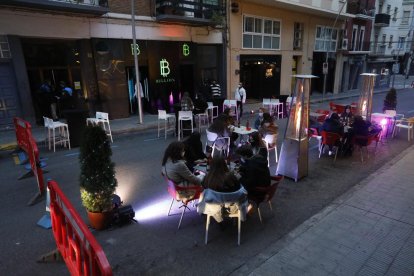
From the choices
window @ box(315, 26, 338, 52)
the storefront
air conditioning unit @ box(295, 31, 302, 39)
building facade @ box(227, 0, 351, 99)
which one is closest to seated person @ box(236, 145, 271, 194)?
the storefront

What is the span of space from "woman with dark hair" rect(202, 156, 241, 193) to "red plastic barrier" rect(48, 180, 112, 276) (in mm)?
1970

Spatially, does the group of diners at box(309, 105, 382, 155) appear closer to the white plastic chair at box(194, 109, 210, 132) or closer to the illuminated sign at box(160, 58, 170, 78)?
the white plastic chair at box(194, 109, 210, 132)

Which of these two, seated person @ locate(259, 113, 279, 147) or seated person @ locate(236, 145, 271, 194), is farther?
seated person @ locate(259, 113, 279, 147)

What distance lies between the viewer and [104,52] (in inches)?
489

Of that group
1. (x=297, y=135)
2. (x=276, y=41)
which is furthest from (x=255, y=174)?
(x=276, y=41)

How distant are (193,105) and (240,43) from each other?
322 inches

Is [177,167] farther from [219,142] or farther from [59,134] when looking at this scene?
[59,134]

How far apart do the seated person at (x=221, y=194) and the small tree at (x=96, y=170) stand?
157 centimetres

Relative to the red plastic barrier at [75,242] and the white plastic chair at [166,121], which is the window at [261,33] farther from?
the red plastic barrier at [75,242]

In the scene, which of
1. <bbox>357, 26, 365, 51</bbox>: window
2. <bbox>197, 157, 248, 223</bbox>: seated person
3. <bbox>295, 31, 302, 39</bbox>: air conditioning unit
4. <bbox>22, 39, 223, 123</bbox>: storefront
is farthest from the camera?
<bbox>357, 26, 365, 51</bbox>: window

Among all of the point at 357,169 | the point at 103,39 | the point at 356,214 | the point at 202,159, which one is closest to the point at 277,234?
the point at 356,214

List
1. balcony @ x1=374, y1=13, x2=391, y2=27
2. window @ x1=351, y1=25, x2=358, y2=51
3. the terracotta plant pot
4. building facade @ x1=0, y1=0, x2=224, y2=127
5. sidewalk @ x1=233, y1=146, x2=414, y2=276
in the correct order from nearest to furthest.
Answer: sidewalk @ x1=233, y1=146, x2=414, y2=276 → the terracotta plant pot → building facade @ x1=0, y1=0, x2=224, y2=127 → window @ x1=351, y1=25, x2=358, y2=51 → balcony @ x1=374, y1=13, x2=391, y2=27

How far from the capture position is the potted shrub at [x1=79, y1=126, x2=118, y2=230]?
169 inches

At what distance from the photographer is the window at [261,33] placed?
17.8 meters
